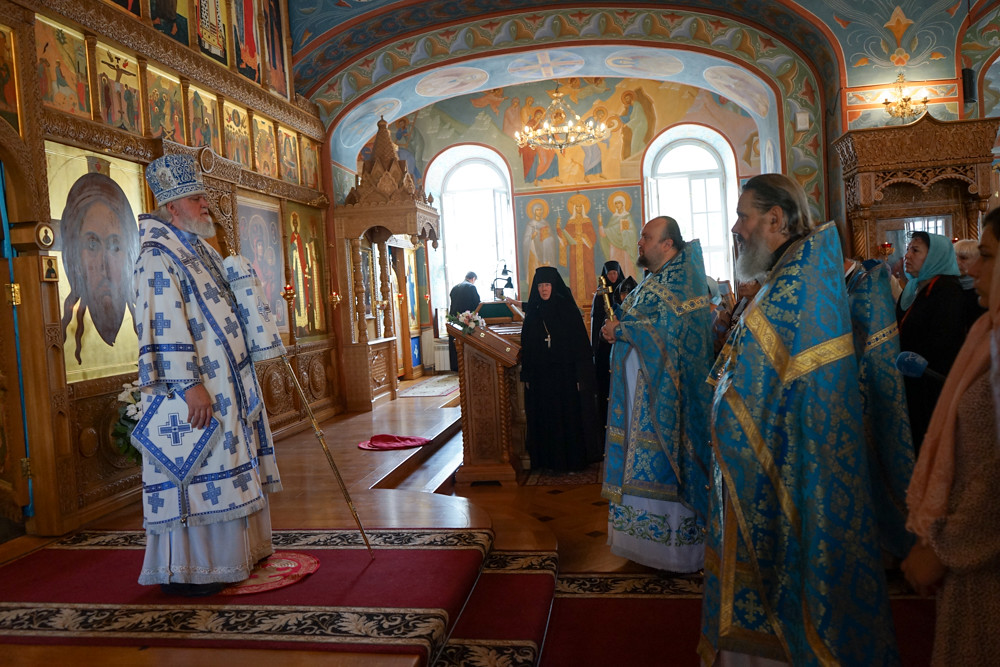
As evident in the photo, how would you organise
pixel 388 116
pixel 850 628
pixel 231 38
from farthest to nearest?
pixel 388 116 → pixel 231 38 → pixel 850 628

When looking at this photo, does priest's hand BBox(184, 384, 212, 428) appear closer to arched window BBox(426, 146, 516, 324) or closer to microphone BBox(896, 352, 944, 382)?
microphone BBox(896, 352, 944, 382)

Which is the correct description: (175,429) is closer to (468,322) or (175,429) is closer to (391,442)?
(468,322)

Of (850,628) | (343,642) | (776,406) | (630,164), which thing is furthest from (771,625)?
(630,164)

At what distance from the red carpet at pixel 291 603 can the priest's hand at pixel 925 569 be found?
66.1 inches

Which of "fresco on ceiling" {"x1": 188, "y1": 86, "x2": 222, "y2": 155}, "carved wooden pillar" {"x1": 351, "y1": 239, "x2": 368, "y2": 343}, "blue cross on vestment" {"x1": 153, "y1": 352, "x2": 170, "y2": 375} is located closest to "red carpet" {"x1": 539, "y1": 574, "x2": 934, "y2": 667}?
"blue cross on vestment" {"x1": 153, "y1": 352, "x2": 170, "y2": 375}

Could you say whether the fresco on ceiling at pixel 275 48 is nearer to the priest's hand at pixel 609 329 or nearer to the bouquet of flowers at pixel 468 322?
the bouquet of flowers at pixel 468 322

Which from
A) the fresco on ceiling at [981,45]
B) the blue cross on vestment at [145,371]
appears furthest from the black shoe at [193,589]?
the fresco on ceiling at [981,45]

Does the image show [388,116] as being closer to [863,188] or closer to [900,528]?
[863,188]

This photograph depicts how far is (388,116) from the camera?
36.3 ft

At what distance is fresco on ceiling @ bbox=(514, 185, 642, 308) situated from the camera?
14.5 meters

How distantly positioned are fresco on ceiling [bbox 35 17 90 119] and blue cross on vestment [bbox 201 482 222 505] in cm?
330

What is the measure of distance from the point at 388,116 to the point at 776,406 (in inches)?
388

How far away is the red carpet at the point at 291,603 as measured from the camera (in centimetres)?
278

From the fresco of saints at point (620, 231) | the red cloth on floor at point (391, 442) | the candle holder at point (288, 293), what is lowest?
the red cloth on floor at point (391, 442)
